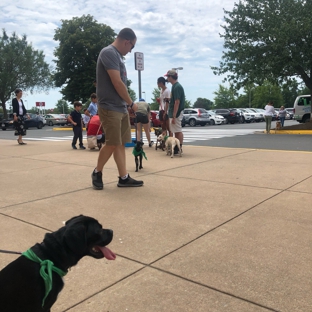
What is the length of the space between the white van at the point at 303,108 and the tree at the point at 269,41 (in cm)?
302

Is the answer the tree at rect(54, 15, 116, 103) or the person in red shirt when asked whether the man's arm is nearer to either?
the person in red shirt

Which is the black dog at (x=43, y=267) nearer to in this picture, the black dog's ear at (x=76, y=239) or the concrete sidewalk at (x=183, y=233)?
the black dog's ear at (x=76, y=239)

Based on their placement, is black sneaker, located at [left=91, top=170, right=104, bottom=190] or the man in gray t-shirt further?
black sneaker, located at [left=91, top=170, right=104, bottom=190]

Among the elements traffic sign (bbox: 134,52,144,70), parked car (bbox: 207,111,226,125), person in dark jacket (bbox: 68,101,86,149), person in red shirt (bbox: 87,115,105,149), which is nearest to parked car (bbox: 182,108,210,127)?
parked car (bbox: 207,111,226,125)

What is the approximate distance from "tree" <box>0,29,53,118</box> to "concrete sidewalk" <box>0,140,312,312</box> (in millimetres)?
41358

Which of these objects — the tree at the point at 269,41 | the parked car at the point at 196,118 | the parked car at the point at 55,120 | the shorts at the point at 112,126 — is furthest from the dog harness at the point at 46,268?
the parked car at the point at 55,120

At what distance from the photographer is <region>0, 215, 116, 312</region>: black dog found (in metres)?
1.62

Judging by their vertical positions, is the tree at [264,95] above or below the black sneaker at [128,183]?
above

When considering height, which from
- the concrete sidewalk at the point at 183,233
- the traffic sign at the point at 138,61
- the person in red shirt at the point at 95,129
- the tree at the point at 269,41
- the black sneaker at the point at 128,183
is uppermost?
the tree at the point at 269,41

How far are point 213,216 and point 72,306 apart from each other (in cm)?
Result: 194

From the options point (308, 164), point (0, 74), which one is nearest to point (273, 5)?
point (308, 164)

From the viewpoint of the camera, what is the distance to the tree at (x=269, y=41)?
15.3 metres

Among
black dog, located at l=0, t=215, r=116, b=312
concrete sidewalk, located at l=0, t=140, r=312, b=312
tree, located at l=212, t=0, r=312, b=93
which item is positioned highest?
tree, located at l=212, t=0, r=312, b=93

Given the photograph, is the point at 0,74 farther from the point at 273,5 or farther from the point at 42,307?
the point at 42,307
